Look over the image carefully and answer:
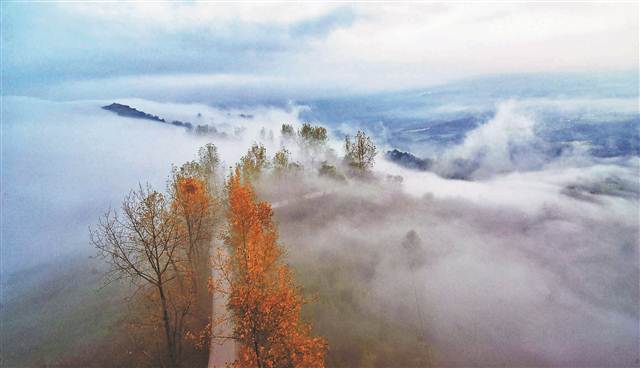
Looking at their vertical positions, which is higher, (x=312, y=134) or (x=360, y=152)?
(x=312, y=134)

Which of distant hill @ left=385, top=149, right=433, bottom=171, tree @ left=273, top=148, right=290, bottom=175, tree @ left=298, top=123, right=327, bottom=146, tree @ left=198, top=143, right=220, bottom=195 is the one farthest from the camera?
distant hill @ left=385, top=149, right=433, bottom=171

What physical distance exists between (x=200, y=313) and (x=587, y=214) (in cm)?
13218

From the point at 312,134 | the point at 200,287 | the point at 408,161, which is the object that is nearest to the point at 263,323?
the point at 200,287

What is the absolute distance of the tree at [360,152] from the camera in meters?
83.1

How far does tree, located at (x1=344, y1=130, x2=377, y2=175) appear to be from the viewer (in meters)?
83.1

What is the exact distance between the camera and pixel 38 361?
4238cm

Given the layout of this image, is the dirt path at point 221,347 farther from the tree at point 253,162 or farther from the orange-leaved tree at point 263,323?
the tree at point 253,162

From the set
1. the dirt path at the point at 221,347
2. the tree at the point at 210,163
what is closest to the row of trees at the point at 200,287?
the dirt path at the point at 221,347

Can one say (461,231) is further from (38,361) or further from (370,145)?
(38,361)

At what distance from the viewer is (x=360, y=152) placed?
277 feet

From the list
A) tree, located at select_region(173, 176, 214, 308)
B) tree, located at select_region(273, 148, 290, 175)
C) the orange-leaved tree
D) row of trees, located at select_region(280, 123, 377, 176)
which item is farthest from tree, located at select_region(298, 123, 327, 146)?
the orange-leaved tree

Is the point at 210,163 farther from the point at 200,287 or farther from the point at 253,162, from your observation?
the point at 200,287

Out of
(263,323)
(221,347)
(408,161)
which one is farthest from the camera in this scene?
(408,161)

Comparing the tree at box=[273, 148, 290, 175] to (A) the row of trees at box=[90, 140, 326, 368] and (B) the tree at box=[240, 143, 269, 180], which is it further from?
(A) the row of trees at box=[90, 140, 326, 368]
